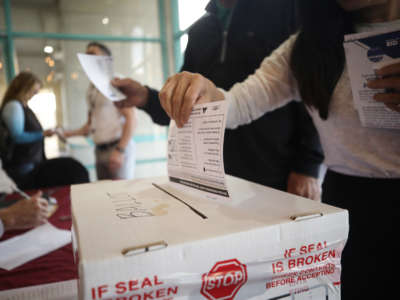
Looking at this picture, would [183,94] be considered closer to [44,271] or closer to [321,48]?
[321,48]

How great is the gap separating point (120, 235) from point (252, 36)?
931 mm

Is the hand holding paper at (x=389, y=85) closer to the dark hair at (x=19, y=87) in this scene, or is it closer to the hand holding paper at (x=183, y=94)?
the hand holding paper at (x=183, y=94)

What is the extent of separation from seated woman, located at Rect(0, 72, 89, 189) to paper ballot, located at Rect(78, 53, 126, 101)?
86 centimetres

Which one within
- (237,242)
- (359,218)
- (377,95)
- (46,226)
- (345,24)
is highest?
(345,24)

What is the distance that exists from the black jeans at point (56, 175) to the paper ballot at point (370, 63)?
57.1 inches

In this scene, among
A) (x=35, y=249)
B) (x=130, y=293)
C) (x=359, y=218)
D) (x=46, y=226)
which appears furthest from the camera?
(x=46, y=226)

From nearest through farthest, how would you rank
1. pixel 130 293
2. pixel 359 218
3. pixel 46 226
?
1. pixel 130 293
2. pixel 359 218
3. pixel 46 226

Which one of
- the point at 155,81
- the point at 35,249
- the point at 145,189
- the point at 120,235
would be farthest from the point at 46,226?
the point at 155,81

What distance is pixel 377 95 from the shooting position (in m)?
0.46

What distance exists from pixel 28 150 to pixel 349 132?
6.47 ft

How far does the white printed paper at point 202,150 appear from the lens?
0.39m

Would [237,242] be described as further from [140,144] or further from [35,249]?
[140,144]

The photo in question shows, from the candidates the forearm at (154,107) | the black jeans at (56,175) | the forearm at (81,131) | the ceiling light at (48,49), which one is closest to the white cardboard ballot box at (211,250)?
the forearm at (154,107)

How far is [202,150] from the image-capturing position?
0.43 meters
